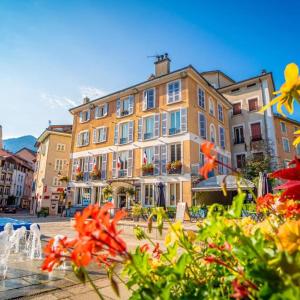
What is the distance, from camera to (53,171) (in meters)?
32.0

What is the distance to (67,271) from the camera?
502 centimetres

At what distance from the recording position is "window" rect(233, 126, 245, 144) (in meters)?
25.3

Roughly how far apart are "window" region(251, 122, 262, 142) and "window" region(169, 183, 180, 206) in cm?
1076

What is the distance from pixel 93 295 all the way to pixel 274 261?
384cm

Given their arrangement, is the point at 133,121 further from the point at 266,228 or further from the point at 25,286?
the point at 266,228

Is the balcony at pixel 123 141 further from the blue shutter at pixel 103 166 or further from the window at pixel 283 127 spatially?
the window at pixel 283 127

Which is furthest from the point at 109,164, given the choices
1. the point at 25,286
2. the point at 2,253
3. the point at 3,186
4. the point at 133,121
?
the point at 3,186

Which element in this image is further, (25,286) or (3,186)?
(3,186)

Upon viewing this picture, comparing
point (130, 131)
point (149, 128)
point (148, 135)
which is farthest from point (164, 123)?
point (130, 131)

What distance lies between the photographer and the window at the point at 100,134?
2406 cm

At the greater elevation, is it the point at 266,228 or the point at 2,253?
the point at 266,228

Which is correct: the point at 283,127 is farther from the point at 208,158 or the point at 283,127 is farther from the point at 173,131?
the point at 208,158

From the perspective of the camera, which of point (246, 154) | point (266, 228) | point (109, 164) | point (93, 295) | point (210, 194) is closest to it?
point (266, 228)

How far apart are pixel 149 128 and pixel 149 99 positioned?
264cm
